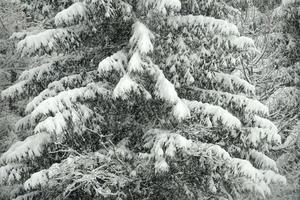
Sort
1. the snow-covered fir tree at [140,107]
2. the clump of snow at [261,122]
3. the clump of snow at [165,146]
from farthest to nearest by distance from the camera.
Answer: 1. the clump of snow at [261,122]
2. the snow-covered fir tree at [140,107]
3. the clump of snow at [165,146]

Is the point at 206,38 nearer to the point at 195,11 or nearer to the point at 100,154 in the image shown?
the point at 195,11

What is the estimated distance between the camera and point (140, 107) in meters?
9.48

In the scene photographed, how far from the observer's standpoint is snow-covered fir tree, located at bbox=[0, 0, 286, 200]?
27.6ft

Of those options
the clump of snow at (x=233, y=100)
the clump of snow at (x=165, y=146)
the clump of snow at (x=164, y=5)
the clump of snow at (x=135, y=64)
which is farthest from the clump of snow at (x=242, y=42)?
the clump of snow at (x=165, y=146)

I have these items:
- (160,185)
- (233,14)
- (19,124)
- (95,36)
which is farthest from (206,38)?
(19,124)

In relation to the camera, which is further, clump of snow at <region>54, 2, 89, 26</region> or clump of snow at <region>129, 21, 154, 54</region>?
clump of snow at <region>54, 2, 89, 26</region>

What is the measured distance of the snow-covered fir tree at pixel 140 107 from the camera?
331 inches

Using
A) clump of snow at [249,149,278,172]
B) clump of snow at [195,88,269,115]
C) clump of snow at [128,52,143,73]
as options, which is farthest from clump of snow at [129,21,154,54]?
clump of snow at [249,149,278,172]

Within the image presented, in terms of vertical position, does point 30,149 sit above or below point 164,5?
below

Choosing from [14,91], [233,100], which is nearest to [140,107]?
[233,100]

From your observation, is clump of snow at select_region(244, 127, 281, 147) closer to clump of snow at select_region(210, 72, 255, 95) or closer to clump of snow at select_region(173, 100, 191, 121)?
clump of snow at select_region(210, 72, 255, 95)

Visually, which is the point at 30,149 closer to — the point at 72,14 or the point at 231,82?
the point at 72,14

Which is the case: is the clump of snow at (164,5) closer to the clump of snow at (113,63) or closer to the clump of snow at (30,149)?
the clump of snow at (113,63)

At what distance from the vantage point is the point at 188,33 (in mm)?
9406
